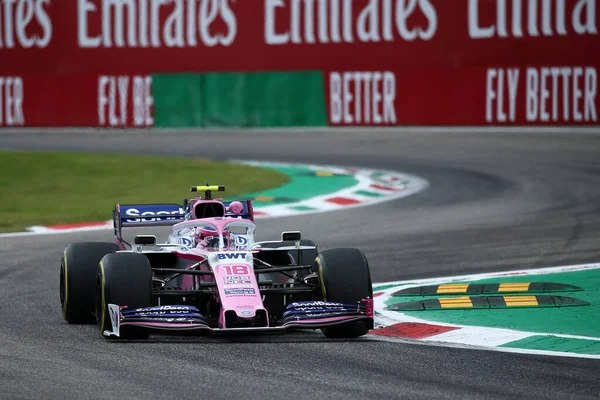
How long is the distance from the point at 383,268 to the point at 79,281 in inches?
162

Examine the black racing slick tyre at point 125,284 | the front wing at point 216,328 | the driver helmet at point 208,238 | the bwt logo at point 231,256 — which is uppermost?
the driver helmet at point 208,238

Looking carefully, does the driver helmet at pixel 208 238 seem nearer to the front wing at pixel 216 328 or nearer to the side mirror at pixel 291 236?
the side mirror at pixel 291 236

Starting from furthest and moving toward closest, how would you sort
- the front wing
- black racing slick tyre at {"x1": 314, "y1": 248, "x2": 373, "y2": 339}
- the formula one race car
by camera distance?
black racing slick tyre at {"x1": 314, "y1": 248, "x2": 373, "y2": 339}, the formula one race car, the front wing

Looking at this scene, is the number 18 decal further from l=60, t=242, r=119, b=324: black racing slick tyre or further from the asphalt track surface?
l=60, t=242, r=119, b=324: black racing slick tyre

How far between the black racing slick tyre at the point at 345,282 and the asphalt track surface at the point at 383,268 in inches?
7.2

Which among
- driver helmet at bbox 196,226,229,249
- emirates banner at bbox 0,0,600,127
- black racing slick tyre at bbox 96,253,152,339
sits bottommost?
black racing slick tyre at bbox 96,253,152,339

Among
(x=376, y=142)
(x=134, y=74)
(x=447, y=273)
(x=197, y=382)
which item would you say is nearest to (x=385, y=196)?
(x=447, y=273)

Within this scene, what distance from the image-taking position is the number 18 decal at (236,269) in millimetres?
9461

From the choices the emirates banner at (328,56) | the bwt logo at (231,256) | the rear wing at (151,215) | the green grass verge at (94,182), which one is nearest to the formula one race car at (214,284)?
the bwt logo at (231,256)

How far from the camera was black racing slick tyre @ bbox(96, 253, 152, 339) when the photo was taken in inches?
362

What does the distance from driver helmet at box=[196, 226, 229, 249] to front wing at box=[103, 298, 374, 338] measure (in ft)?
3.89

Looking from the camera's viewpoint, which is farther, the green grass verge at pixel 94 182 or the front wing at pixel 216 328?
the green grass verge at pixel 94 182

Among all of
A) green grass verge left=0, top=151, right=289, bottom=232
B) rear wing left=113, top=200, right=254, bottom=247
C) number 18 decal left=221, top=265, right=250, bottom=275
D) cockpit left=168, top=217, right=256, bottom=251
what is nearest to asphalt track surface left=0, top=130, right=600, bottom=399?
number 18 decal left=221, top=265, right=250, bottom=275

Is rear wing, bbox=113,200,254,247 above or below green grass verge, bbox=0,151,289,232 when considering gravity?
above
